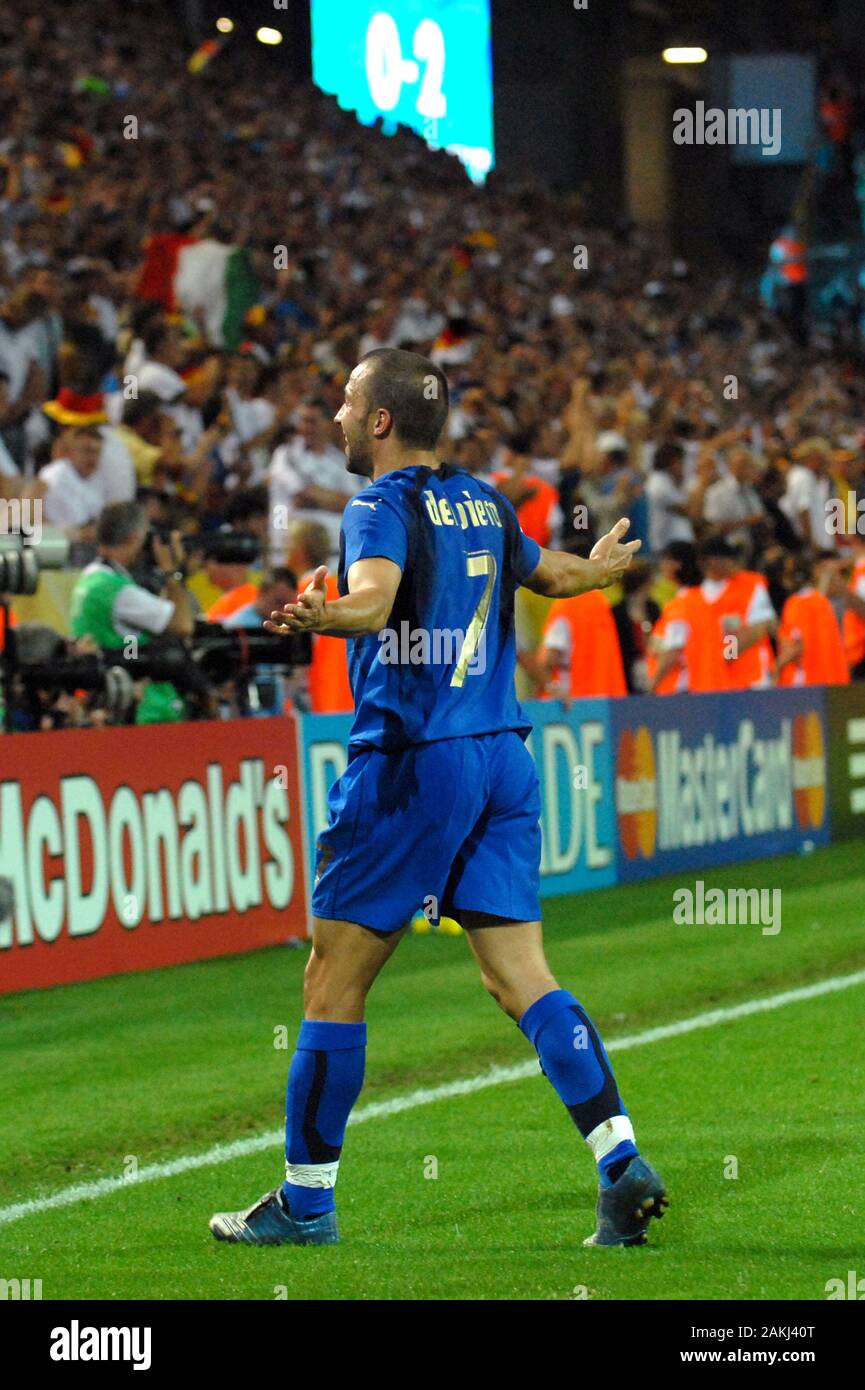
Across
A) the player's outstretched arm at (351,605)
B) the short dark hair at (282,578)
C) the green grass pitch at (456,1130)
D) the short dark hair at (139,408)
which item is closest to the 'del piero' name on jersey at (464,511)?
the player's outstretched arm at (351,605)

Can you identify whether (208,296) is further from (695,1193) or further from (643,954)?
(695,1193)

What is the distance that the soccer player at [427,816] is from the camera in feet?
16.9

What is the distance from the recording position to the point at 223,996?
9.91 m

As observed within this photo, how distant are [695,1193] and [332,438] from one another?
10022 millimetres

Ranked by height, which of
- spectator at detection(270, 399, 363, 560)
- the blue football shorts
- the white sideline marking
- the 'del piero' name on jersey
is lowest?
the white sideline marking

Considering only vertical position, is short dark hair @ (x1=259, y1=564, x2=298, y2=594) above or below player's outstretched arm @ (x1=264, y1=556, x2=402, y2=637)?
above

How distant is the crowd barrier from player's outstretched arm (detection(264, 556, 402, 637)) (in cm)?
492

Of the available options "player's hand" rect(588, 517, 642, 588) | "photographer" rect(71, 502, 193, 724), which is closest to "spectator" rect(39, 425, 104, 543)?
"photographer" rect(71, 502, 193, 724)

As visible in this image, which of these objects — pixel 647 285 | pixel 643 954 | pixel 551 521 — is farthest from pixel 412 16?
pixel 643 954

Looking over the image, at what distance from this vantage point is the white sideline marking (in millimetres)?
6266

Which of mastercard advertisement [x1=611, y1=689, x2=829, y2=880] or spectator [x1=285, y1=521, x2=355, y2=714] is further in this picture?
mastercard advertisement [x1=611, y1=689, x2=829, y2=880]

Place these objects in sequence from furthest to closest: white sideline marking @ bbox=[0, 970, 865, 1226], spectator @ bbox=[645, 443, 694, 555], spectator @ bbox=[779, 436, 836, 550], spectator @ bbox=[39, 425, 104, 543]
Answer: spectator @ bbox=[779, 436, 836, 550]
spectator @ bbox=[645, 443, 694, 555]
spectator @ bbox=[39, 425, 104, 543]
white sideline marking @ bbox=[0, 970, 865, 1226]

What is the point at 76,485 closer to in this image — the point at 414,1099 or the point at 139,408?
the point at 139,408

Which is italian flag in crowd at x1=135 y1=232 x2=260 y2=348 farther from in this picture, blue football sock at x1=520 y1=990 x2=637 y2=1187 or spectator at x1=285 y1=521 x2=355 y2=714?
blue football sock at x1=520 y1=990 x2=637 y2=1187
